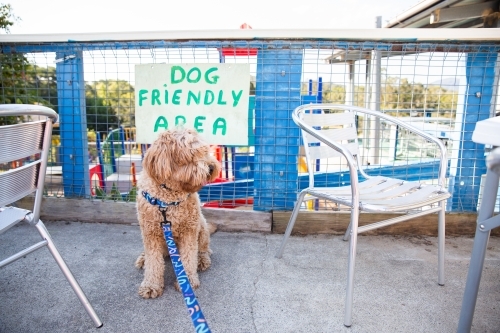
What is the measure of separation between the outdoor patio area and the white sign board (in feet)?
3.06

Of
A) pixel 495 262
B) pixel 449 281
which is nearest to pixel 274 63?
pixel 449 281

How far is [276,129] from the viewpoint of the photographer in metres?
2.76

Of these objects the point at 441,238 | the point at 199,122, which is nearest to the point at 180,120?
the point at 199,122

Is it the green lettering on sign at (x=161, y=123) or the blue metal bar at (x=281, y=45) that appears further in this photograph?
the green lettering on sign at (x=161, y=123)

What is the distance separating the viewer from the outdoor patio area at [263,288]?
5.39 ft

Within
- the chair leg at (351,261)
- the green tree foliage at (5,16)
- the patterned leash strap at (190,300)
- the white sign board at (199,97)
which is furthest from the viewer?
the green tree foliage at (5,16)

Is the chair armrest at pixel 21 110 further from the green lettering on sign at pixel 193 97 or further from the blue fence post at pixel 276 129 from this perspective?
the blue fence post at pixel 276 129

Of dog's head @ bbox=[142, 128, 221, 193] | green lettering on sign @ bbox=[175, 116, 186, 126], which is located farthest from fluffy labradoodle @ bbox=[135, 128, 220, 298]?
green lettering on sign @ bbox=[175, 116, 186, 126]

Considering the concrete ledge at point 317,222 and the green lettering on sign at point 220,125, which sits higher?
the green lettering on sign at point 220,125

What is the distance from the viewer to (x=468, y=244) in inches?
103

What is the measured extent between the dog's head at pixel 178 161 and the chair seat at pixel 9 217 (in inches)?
23.5

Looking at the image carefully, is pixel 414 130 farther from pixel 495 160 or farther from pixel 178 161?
pixel 178 161

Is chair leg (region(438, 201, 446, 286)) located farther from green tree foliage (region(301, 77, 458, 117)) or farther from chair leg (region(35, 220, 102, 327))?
chair leg (region(35, 220, 102, 327))

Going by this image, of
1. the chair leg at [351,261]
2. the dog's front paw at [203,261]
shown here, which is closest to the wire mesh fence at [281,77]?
the dog's front paw at [203,261]
